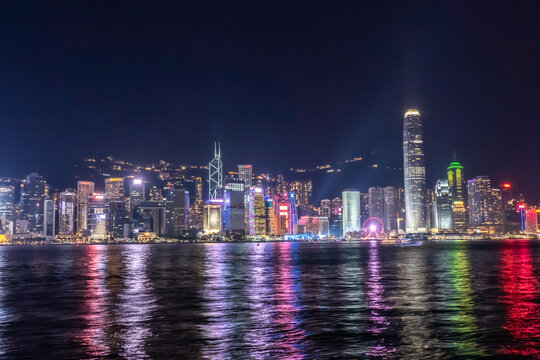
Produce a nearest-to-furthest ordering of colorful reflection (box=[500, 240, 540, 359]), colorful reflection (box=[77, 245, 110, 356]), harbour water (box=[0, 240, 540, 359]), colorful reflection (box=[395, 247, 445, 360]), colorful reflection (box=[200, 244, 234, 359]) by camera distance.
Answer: colorful reflection (box=[395, 247, 445, 360]), colorful reflection (box=[200, 244, 234, 359]), harbour water (box=[0, 240, 540, 359]), colorful reflection (box=[500, 240, 540, 359]), colorful reflection (box=[77, 245, 110, 356])

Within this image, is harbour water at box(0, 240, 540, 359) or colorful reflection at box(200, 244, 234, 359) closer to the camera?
colorful reflection at box(200, 244, 234, 359)

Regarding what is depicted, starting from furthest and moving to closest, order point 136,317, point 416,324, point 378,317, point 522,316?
point 136,317
point 522,316
point 378,317
point 416,324

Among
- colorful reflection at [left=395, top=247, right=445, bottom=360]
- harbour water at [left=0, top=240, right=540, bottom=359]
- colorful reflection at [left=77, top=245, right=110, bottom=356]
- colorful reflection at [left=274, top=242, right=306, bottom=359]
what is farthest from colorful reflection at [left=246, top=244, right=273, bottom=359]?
colorful reflection at [left=77, top=245, right=110, bottom=356]

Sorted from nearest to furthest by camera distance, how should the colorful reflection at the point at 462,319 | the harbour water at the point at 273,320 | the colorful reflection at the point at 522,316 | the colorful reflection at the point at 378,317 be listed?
the colorful reflection at the point at 378,317 < the harbour water at the point at 273,320 < the colorful reflection at the point at 522,316 < the colorful reflection at the point at 462,319

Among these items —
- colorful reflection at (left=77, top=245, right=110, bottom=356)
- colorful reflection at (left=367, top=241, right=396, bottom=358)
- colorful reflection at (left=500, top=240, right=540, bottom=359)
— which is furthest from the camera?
colorful reflection at (left=77, top=245, right=110, bottom=356)

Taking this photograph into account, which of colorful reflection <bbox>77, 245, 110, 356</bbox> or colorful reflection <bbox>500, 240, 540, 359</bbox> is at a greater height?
colorful reflection <bbox>77, 245, 110, 356</bbox>

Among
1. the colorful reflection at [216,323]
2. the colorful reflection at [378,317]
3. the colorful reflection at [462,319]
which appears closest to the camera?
the colorful reflection at [378,317]

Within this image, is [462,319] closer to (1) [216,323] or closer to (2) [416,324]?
(2) [416,324]

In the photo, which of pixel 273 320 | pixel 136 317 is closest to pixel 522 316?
pixel 273 320

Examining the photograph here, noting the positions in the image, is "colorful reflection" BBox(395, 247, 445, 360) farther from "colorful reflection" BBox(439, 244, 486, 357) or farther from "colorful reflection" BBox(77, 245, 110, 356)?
"colorful reflection" BBox(77, 245, 110, 356)

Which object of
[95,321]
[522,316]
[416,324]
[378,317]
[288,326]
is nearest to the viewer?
[288,326]

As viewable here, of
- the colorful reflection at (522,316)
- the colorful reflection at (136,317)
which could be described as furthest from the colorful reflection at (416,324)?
the colorful reflection at (136,317)

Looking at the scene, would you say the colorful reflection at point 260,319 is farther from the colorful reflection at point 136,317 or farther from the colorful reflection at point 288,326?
the colorful reflection at point 136,317

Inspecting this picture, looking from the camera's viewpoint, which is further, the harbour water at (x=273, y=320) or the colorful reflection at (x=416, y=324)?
the harbour water at (x=273, y=320)
